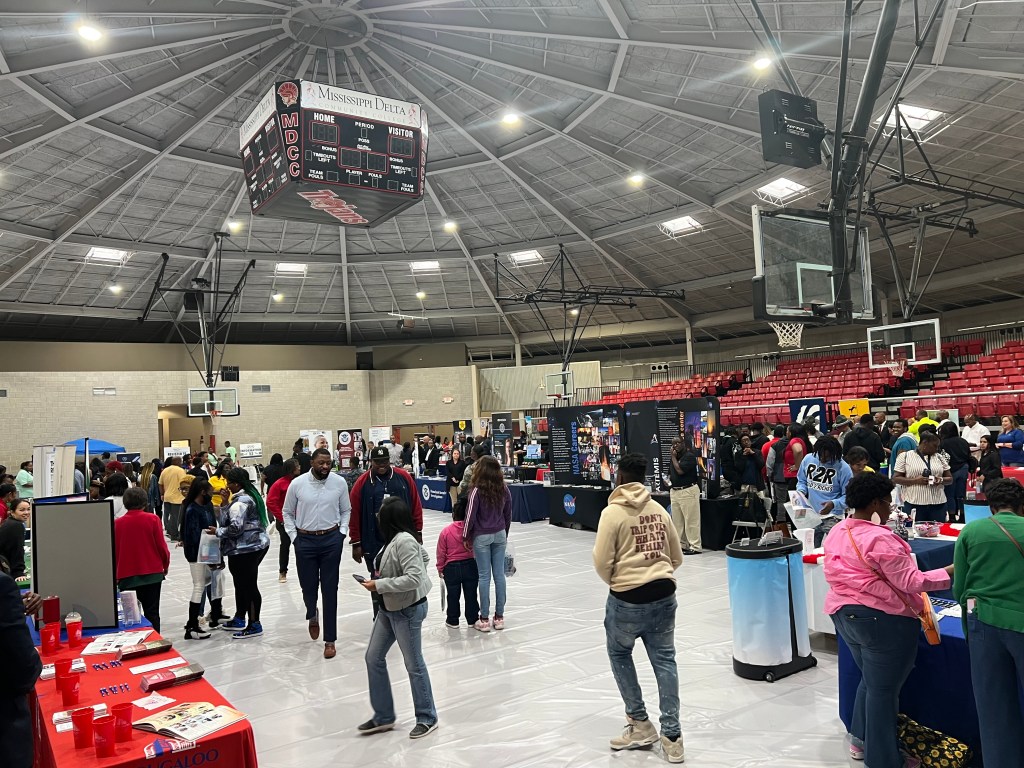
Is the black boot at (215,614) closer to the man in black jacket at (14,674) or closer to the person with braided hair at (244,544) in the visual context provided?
the person with braided hair at (244,544)

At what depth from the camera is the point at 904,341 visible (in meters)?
17.2

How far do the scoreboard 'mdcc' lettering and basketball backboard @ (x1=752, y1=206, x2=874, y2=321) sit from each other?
5094 millimetres

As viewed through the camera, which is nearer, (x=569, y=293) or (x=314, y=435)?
(x=569, y=293)

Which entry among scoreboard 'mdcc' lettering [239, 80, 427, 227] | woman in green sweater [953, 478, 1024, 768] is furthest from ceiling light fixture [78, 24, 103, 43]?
woman in green sweater [953, 478, 1024, 768]

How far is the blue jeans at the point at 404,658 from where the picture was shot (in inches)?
180

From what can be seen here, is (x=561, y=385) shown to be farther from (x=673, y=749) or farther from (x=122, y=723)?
(x=122, y=723)

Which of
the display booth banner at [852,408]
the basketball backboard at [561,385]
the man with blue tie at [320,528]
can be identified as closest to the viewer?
the man with blue tie at [320,528]

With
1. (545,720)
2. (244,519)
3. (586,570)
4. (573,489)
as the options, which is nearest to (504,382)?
(573,489)

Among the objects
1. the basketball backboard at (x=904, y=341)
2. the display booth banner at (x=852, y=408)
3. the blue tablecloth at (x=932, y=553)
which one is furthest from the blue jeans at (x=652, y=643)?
the display booth banner at (x=852, y=408)

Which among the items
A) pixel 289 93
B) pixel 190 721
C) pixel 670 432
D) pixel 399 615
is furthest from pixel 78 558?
pixel 670 432

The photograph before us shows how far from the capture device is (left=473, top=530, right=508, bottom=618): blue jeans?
23.4ft

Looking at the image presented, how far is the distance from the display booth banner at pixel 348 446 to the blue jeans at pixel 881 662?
22934 mm

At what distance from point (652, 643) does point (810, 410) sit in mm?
13675

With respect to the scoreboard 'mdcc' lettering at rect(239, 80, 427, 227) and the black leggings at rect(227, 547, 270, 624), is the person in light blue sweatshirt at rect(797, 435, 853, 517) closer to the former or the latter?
the black leggings at rect(227, 547, 270, 624)
